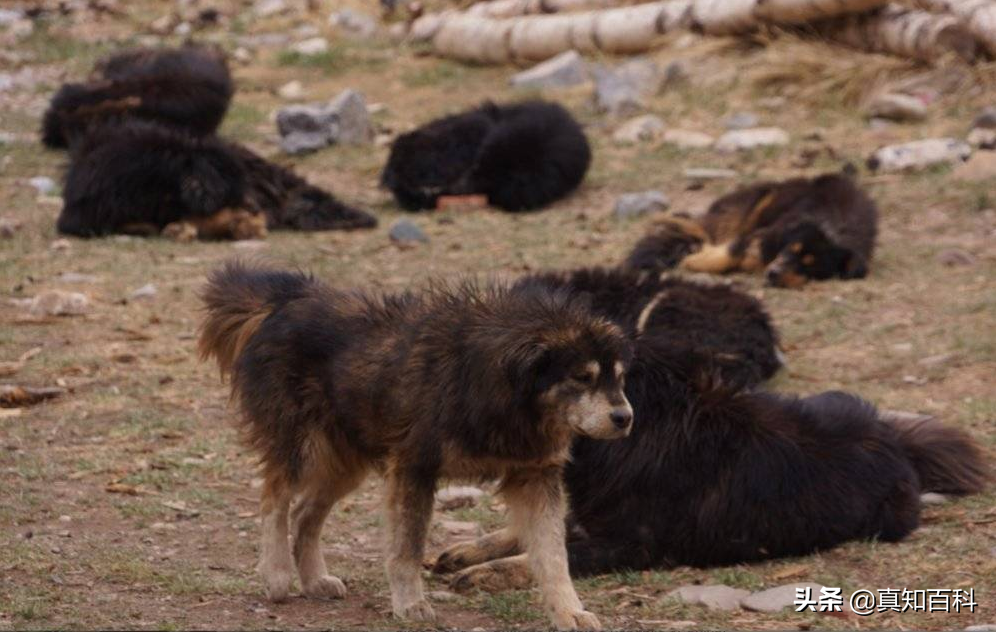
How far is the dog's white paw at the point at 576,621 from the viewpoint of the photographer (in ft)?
16.2

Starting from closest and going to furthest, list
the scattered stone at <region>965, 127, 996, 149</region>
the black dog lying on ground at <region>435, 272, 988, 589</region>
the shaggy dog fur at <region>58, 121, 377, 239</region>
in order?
the black dog lying on ground at <region>435, 272, 988, 589</region>
the shaggy dog fur at <region>58, 121, 377, 239</region>
the scattered stone at <region>965, 127, 996, 149</region>

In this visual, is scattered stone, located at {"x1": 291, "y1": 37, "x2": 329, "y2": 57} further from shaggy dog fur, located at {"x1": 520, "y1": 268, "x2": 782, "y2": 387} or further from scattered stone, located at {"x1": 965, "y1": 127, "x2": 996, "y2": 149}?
shaggy dog fur, located at {"x1": 520, "y1": 268, "x2": 782, "y2": 387}

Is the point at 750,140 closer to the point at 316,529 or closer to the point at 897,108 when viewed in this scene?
the point at 897,108

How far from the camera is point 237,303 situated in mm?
5738

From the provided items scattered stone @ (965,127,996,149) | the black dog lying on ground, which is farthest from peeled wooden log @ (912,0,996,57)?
the black dog lying on ground

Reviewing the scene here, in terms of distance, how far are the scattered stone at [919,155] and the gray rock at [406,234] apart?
153 inches

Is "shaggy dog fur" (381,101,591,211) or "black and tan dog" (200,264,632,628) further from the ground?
"black and tan dog" (200,264,632,628)

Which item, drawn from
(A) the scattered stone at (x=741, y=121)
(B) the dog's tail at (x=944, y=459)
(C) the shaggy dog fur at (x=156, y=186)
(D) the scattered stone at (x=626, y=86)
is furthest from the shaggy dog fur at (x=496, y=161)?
(B) the dog's tail at (x=944, y=459)

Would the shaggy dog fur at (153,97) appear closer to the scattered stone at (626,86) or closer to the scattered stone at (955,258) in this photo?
the scattered stone at (626,86)

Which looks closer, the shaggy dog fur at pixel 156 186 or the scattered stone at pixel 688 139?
the shaggy dog fur at pixel 156 186

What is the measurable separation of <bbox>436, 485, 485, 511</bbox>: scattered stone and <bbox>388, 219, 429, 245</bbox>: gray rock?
17.9 feet

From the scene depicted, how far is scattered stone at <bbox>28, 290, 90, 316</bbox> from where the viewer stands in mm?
9938

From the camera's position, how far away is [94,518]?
644 centimetres

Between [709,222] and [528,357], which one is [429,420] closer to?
[528,357]
